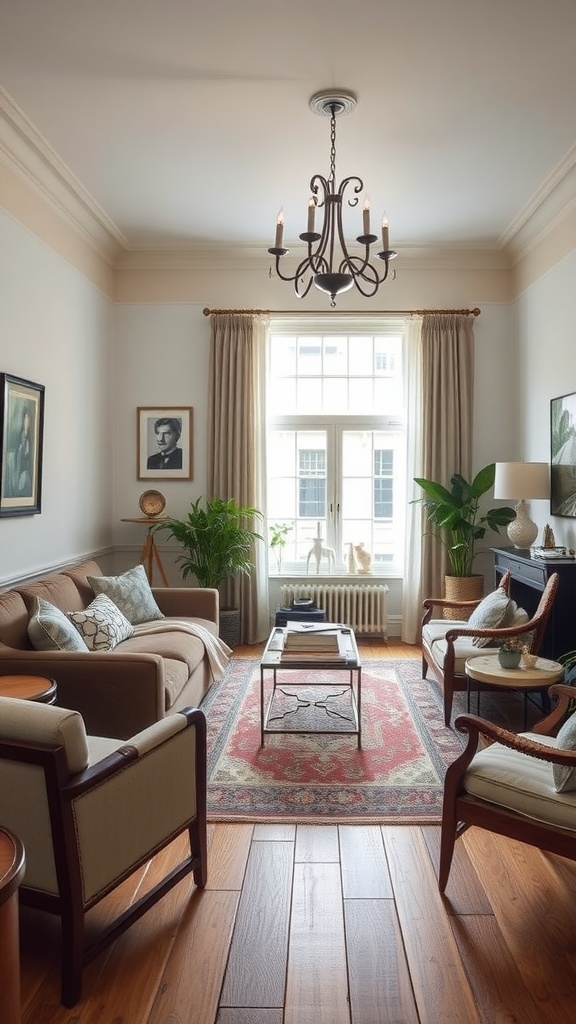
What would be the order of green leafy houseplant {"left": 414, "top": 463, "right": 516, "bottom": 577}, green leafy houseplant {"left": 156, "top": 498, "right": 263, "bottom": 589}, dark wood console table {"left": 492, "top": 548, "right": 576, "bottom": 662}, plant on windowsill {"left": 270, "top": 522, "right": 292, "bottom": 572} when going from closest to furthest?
dark wood console table {"left": 492, "top": 548, "right": 576, "bottom": 662}
green leafy houseplant {"left": 156, "top": 498, "right": 263, "bottom": 589}
green leafy houseplant {"left": 414, "top": 463, "right": 516, "bottom": 577}
plant on windowsill {"left": 270, "top": 522, "right": 292, "bottom": 572}

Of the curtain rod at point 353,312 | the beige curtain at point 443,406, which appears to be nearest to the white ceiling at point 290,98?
the curtain rod at point 353,312

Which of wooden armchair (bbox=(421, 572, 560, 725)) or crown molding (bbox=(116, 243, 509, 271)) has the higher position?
crown molding (bbox=(116, 243, 509, 271))

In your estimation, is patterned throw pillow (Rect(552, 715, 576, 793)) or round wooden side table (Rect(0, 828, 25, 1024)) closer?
round wooden side table (Rect(0, 828, 25, 1024))

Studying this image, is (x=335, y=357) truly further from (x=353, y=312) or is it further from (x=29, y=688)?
(x=29, y=688)

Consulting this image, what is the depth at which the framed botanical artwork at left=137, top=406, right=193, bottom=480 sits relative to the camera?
635 cm

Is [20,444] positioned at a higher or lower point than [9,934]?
higher

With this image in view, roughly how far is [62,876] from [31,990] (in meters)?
0.38

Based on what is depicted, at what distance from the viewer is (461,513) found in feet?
19.1

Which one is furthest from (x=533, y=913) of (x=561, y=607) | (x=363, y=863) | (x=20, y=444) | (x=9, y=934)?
(x=20, y=444)

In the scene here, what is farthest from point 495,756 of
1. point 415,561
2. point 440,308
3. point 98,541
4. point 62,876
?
point 440,308

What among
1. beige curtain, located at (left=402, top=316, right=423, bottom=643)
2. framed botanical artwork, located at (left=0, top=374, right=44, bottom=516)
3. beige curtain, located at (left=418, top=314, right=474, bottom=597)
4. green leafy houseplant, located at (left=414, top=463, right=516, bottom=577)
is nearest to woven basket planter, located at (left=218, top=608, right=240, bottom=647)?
beige curtain, located at (left=402, top=316, right=423, bottom=643)

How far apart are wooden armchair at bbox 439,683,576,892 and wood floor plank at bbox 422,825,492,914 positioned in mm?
64

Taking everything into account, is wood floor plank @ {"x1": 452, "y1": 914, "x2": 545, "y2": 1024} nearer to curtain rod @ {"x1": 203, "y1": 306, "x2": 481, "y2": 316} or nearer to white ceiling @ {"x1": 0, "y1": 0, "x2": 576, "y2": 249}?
white ceiling @ {"x1": 0, "y1": 0, "x2": 576, "y2": 249}

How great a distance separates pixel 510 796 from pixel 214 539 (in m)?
3.74
